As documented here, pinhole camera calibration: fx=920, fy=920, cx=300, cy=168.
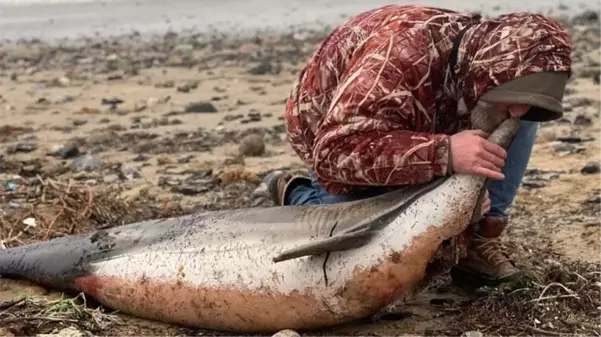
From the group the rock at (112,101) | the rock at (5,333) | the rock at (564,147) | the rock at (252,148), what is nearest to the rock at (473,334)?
the rock at (5,333)

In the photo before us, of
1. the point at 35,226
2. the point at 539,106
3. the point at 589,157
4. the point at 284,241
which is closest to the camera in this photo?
the point at 539,106

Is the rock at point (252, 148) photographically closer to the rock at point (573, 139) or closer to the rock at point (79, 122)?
the rock at point (573, 139)

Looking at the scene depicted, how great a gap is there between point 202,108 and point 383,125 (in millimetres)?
6025

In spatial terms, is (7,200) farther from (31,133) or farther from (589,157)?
(589,157)

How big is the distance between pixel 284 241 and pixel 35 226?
6.57 ft

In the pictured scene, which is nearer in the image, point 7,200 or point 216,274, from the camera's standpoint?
point 216,274

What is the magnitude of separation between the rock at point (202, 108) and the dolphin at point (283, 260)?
5.24 metres

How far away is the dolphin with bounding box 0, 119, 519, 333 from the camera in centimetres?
346

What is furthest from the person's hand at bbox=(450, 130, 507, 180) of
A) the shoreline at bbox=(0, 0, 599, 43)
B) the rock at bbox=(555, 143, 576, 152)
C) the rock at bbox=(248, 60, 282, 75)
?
the shoreline at bbox=(0, 0, 599, 43)

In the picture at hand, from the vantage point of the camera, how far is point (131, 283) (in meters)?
3.88

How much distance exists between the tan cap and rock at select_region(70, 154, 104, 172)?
13.9ft

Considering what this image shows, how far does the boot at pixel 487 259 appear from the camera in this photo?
398 centimetres

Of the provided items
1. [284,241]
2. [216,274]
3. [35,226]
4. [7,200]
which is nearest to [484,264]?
[284,241]

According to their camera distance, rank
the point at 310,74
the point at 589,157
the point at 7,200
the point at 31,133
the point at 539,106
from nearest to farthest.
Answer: the point at 539,106 < the point at 310,74 < the point at 7,200 < the point at 589,157 < the point at 31,133
